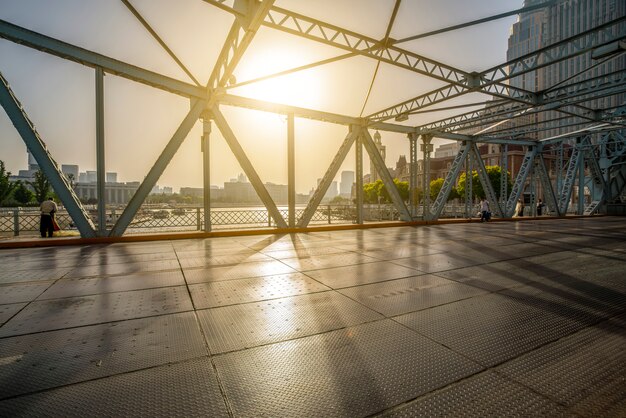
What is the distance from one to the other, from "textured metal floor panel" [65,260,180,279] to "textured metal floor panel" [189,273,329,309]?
1850mm

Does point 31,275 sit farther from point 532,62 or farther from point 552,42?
point 552,42

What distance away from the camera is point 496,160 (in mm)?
73812

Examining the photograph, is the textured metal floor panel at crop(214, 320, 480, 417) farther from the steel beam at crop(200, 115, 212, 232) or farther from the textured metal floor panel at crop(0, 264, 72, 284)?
the steel beam at crop(200, 115, 212, 232)

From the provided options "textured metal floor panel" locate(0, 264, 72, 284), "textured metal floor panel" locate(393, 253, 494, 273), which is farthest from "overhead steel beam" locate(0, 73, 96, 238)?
"textured metal floor panel" locate(393, 253, 494, 273)

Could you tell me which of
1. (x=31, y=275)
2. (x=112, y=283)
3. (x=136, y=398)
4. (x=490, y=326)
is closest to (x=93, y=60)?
(x=31, y=275)

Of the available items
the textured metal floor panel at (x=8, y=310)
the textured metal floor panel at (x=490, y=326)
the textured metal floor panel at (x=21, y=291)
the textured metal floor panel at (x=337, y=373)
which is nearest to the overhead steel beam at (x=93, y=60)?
the textured metal floor panel at (x=21, y=291)

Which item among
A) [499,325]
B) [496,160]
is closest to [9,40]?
[499,325]

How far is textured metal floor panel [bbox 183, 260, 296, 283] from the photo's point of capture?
523 cm

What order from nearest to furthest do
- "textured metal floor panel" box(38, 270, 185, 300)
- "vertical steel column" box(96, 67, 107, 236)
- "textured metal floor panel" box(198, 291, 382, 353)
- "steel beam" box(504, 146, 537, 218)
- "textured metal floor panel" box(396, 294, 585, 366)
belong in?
1. "textured metal floor panel" box(396, 294, 585, 366)
2. "textured metal floor panel" box(198, 291, 382, 353)
3. "textured metal floor panel" box(38, 270, 185, 300)
4. "vertical steel column" box(96, 67, 107, 236)
5. "steel beam" box(504, 146, 537, 218)

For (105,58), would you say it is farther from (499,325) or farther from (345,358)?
(499,325)

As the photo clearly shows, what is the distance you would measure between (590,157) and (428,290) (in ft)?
112

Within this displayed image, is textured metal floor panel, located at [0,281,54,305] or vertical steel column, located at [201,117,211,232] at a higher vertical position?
vertical steel column, located at [201,117,211,232]

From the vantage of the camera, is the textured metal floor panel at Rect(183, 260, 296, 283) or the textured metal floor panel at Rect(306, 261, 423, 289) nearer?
the textured metal floor panel at Rect(306, 261, 423, 289)

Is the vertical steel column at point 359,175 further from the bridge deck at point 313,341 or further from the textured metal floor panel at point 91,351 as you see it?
the textured metal floor panel at point 91,351
